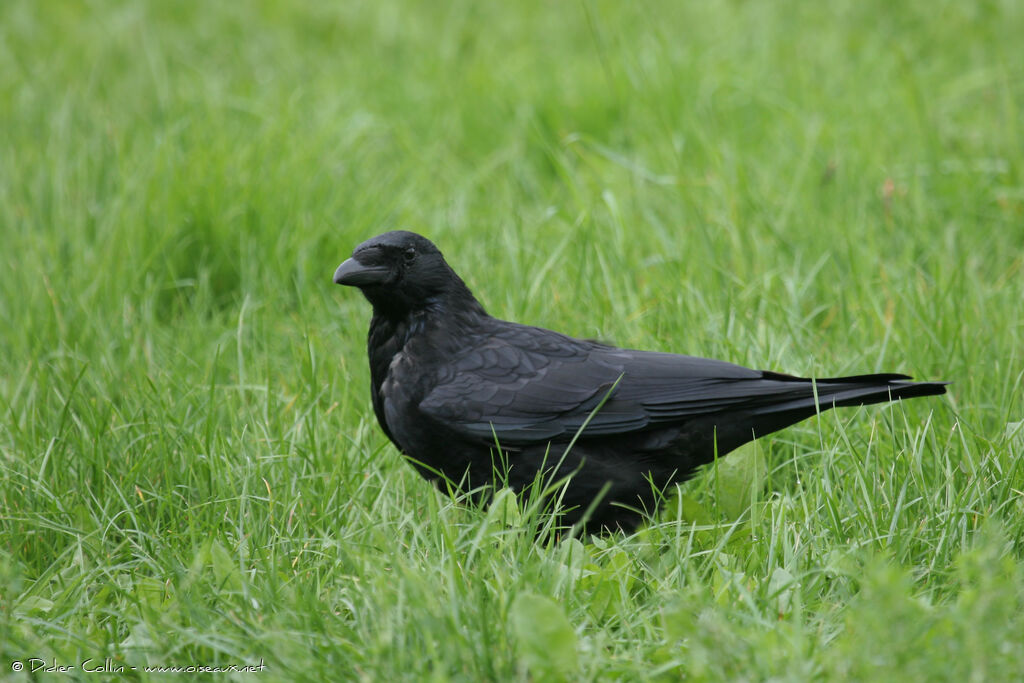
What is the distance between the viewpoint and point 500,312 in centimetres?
381

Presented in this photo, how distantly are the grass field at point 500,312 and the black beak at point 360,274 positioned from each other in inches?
15.2

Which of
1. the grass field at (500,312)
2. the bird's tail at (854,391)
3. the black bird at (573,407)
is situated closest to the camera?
the grass field at (500,312)

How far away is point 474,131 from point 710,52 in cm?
154

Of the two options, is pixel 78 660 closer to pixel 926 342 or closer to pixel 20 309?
pixel 20 309

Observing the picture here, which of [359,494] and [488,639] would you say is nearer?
[488,639]

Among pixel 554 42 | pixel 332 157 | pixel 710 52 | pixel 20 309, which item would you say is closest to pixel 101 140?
pixel 332 157

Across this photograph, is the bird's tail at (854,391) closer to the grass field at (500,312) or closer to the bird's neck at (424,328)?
the grass field at (500,312)

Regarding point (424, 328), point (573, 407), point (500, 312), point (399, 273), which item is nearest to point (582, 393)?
point (573, 407)

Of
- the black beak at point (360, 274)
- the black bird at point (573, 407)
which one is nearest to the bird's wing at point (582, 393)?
the black bird at point (573, 407)

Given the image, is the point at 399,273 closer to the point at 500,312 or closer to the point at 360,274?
the point at 360,274

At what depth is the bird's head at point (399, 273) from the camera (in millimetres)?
3025

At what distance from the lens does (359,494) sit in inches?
112

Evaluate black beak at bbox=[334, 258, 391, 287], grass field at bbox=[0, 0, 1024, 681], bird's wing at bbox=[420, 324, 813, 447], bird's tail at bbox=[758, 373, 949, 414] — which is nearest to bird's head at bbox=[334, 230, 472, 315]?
black beak at bbox=[334, 258, 391, 287]

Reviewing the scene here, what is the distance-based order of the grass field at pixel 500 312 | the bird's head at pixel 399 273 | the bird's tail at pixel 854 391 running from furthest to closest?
the bird's head at pixel 399 273 < the bird's tail at pixel 854 391 < the grass field at pixel 500 312
